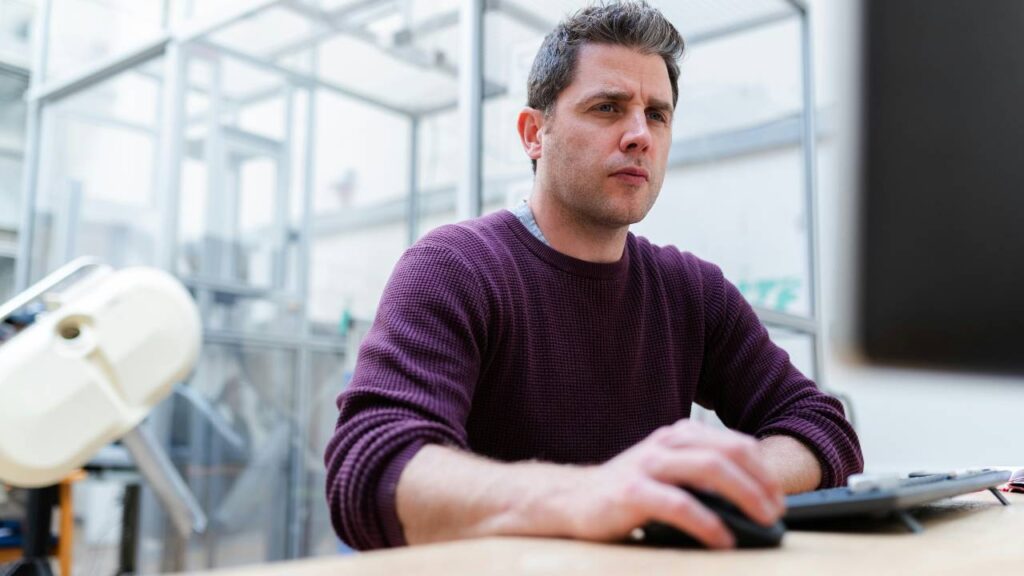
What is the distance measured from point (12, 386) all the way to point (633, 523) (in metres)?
1.49

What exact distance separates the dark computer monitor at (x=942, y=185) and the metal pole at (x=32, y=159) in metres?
3.92

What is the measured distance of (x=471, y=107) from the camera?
1749 millimetres

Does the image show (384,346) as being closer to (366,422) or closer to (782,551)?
(366,422)

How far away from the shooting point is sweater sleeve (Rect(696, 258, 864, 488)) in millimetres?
913

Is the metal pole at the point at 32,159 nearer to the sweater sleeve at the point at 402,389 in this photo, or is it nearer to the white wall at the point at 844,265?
the sweater sleeve at the point at 402,389

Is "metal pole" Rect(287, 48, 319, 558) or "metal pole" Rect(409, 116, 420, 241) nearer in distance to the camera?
"metal pole" Rect(287, 48, 319, 558)

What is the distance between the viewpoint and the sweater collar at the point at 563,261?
104 cm

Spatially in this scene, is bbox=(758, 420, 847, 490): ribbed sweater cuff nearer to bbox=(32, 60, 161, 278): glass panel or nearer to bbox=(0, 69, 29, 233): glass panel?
bbox=(32, 60, 161, 278): glass panel

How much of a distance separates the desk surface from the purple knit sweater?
23cm

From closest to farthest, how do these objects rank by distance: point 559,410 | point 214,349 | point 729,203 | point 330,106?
point 559,410 < point 729,203 < point 214,349 < point 330,106

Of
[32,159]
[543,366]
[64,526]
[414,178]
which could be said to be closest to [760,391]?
[543,366]

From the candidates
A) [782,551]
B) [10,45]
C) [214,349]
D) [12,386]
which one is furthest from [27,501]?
[10,45]

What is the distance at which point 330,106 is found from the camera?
3559 mm

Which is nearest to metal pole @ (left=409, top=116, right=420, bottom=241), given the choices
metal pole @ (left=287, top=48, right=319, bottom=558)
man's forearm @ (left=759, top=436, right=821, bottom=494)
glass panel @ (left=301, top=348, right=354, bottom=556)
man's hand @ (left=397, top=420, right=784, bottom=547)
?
metal pole @ (left=287, top=48, right=319, bottom=558)
